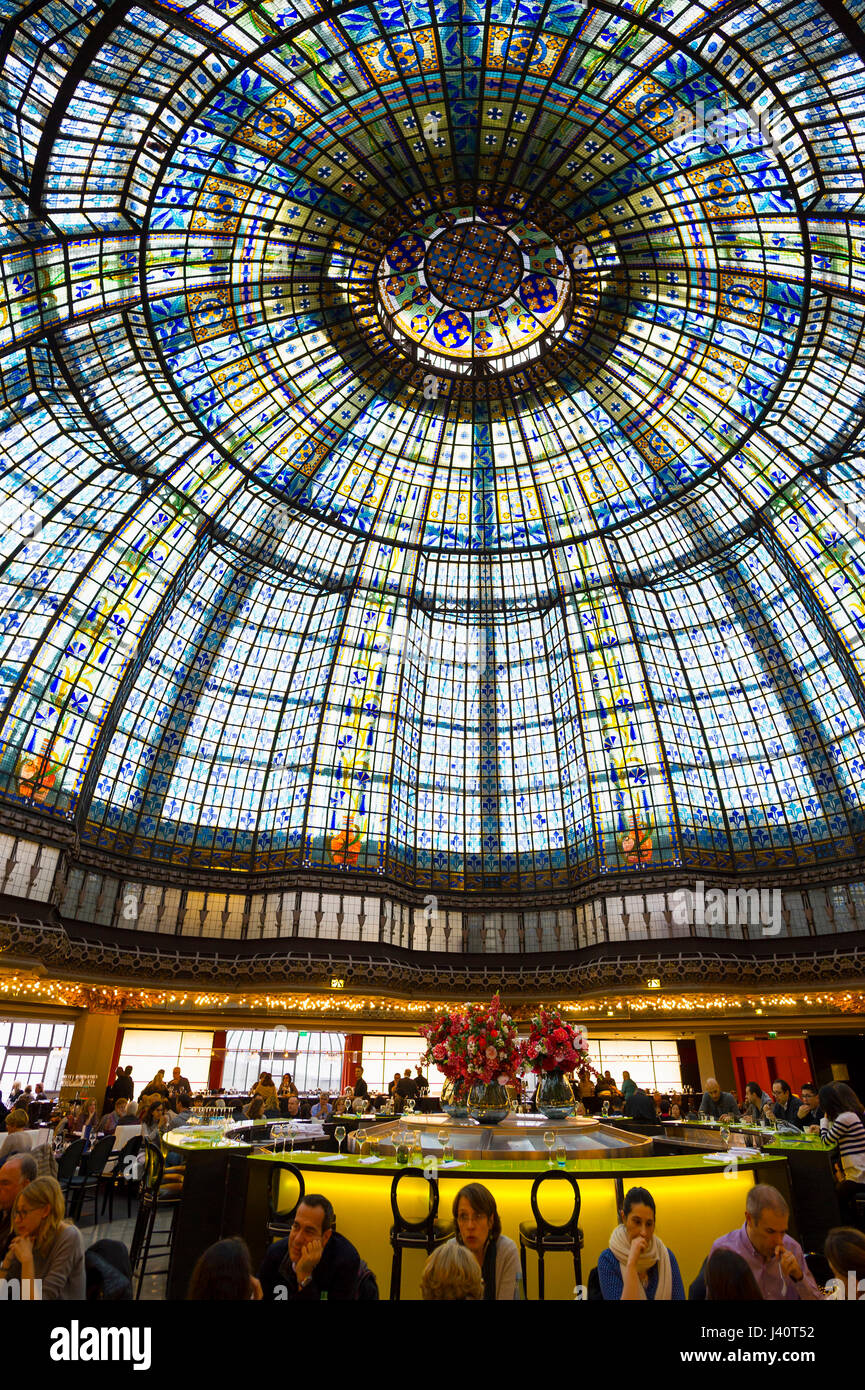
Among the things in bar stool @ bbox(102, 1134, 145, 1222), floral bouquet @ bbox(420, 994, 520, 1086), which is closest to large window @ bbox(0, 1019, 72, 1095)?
bar stool @ bbox(102, 1134, 145, 1222)

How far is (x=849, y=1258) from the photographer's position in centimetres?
402

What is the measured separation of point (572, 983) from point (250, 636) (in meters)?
26.8

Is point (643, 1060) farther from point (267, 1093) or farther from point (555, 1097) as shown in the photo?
point (555, 1097)

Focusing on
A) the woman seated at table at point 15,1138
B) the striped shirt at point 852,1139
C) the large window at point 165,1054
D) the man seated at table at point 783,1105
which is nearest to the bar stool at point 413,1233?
the woman seated at table at point 15,1138

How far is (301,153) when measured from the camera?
27.1 meters

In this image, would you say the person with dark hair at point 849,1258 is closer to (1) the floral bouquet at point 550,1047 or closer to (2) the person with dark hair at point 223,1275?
(2) the person with dark hair at point 223,1275

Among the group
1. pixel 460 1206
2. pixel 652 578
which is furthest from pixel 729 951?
pixel 460 1206

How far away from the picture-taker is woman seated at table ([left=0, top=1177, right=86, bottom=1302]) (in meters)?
4.36

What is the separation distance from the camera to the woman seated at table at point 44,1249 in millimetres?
4355

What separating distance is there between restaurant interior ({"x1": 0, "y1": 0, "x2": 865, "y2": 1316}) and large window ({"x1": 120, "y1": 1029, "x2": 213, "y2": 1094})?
0.29 meters

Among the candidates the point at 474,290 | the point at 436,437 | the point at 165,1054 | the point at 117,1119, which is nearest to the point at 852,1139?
the point at 117,1119

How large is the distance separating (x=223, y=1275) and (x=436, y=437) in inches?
1554

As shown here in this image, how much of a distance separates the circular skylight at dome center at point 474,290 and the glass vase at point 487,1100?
32.3 meters
